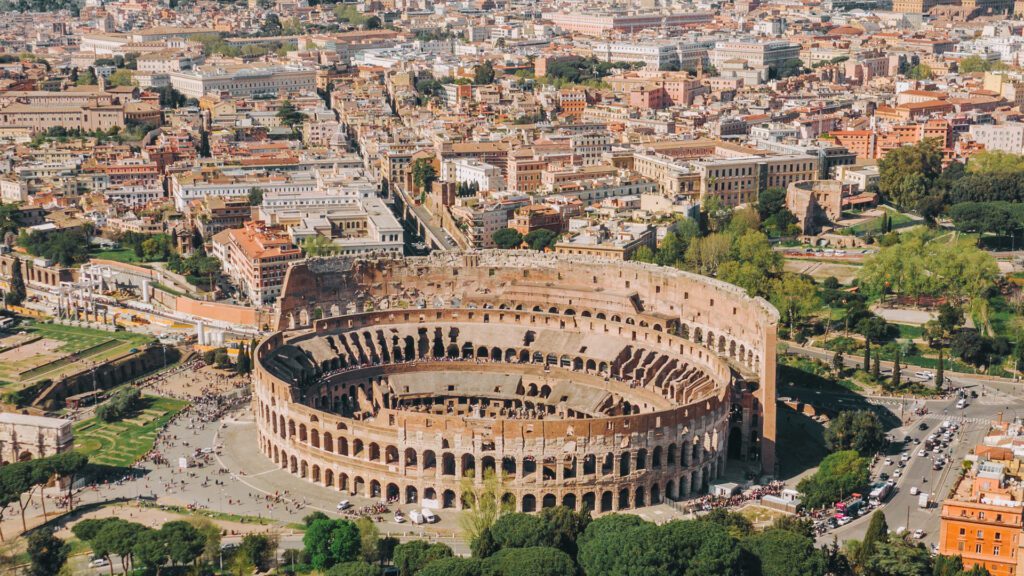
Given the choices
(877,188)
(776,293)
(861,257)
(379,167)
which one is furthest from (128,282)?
(877,188)

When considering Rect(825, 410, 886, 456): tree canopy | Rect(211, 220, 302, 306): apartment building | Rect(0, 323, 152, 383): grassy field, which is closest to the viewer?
Rect(825, 410, 886, 456): tree canopy

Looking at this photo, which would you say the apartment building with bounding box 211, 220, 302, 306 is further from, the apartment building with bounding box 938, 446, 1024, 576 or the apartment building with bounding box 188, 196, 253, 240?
the apartment building with bounding box 938, 446, 1024, 576

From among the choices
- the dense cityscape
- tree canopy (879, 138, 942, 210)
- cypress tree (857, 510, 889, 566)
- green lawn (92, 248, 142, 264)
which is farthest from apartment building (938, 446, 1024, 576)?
green lawn (92, 248, 142, 264)

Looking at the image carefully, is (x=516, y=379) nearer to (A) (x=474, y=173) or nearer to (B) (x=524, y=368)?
(B) (x=524, y=368)

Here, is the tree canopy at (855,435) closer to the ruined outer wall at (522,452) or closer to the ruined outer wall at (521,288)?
the ruined outer wall at (522,452)

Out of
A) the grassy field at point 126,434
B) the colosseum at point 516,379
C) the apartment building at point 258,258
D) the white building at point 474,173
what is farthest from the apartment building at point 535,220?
the grassy field at point 126,434

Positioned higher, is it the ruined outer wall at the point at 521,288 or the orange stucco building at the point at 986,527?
the ruined outer wall at the point at 521,288
